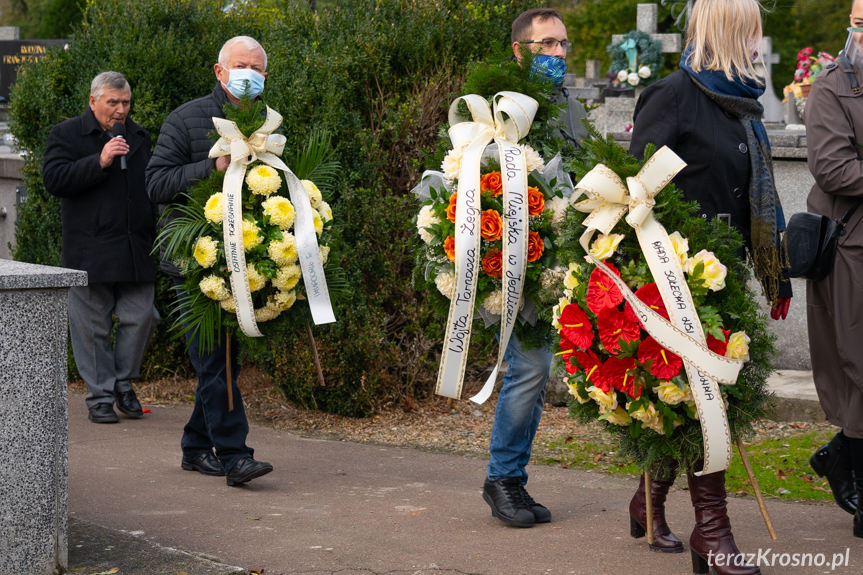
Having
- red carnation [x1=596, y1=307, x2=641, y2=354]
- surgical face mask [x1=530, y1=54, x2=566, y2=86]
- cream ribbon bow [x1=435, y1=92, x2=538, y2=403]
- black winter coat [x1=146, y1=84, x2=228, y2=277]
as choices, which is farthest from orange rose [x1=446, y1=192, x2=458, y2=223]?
black winter coat [x1=146, y1=84, x2=228, y2=277]

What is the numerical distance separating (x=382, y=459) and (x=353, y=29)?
2.56 metres

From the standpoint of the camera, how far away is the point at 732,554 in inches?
153

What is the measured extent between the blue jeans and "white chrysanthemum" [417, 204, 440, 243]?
524 millimetres

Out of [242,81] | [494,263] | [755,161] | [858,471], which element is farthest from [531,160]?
[858,471]

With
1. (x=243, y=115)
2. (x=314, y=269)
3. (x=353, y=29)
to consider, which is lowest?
(x=314, y=269)

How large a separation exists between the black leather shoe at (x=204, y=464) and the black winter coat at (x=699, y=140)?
262 centimetres

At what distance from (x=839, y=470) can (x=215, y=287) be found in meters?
2.69

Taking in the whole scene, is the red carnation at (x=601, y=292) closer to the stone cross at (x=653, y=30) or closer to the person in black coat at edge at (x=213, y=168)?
the person in black coat at edge at (x=213, y=168)

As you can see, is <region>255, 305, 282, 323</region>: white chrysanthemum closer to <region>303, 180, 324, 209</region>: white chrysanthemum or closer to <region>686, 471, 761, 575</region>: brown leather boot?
<region>303, 180, 324, 209</region>: white chrysanthemum

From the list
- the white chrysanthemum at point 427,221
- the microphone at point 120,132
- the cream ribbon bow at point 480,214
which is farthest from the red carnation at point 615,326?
the microphone at point 120,132

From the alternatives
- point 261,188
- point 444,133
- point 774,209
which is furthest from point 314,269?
point 774,209

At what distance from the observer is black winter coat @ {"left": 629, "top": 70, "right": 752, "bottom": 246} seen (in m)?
4.30

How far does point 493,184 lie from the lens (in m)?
4.50

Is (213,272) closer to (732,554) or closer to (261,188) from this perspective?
(261,188)
